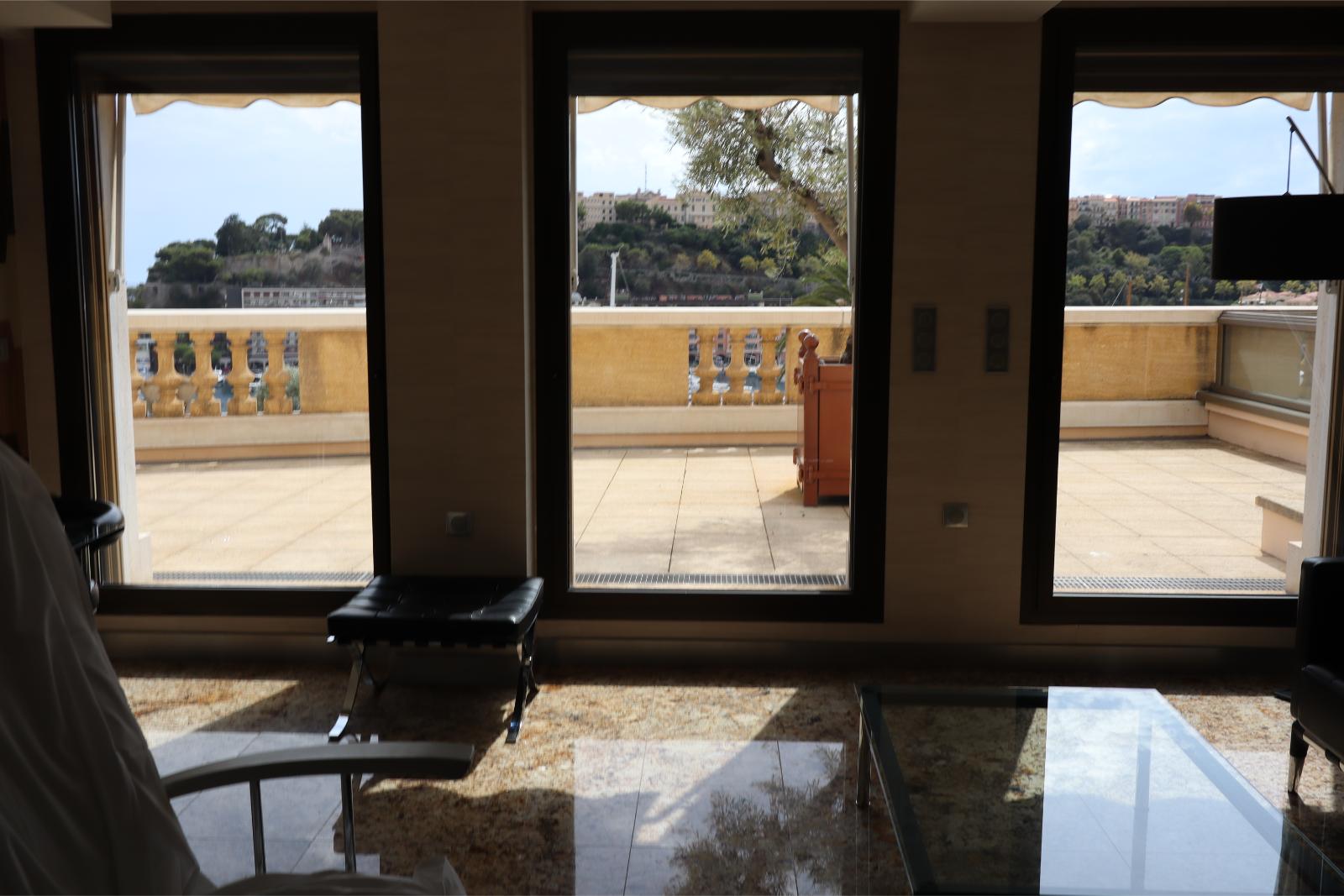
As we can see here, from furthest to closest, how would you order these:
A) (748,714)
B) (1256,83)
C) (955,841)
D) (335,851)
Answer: (1256,83) → (748,714) → (335,851) → (955,841)

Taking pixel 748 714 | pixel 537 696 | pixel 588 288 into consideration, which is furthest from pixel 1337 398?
pixel 537 696

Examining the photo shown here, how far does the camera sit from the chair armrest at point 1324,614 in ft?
10.4

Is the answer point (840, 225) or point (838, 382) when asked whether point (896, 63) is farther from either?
point (838, 382)

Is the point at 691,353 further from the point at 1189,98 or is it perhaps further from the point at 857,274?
the point at 1189,98

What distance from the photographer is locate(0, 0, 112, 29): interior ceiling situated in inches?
151

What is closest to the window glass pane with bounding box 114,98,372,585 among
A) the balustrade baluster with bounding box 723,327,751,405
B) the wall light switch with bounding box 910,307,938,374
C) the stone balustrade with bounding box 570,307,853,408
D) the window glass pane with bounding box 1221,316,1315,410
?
the stone balustrade with bounding box 570,307,853,408

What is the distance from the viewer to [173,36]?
13.9 feet

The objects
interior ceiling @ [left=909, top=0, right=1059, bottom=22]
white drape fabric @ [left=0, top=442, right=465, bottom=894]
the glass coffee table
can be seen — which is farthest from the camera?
interior ceiling @ [left=909, top=0, right=1059, bottom=22]

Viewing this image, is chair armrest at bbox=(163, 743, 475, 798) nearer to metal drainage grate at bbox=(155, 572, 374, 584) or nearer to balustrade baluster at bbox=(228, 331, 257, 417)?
metal drainage grate at bbox=(155, 572, 374, 584)

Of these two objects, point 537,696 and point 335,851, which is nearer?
point 335,851

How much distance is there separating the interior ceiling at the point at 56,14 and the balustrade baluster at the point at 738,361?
256 cm

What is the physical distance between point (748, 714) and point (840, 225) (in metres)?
1.84

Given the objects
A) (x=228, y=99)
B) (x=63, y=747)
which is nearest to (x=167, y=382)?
(x=228, y=99)

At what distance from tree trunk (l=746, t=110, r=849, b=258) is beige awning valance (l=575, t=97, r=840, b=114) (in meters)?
0.05
